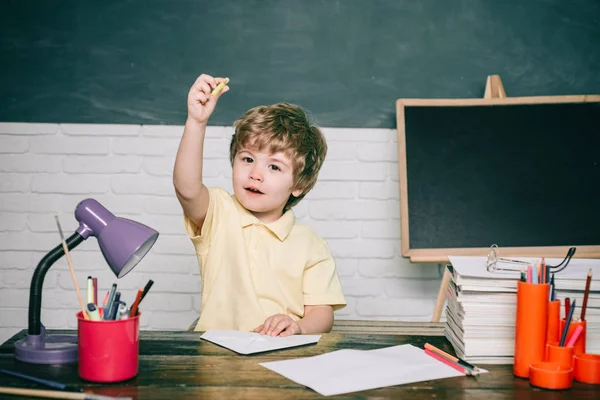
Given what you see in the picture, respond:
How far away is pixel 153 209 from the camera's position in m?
2.74

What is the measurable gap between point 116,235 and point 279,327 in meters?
0.46

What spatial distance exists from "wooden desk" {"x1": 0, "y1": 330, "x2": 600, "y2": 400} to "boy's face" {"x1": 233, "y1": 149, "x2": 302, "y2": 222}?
57 centimetres

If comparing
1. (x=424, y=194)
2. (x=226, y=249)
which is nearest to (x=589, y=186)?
(x=424, y=194)

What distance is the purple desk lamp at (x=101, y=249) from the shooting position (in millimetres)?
1142

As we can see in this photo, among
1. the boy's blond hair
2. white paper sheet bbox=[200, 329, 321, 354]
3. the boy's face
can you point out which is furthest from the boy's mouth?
white paper sheet bbox=[200, 329, 321, 354]

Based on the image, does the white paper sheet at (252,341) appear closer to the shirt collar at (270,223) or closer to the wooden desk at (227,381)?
the wooden desk at (227,381)

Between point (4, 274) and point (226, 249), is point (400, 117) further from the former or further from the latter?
point (4, 274)

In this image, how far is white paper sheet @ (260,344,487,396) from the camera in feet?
3.55

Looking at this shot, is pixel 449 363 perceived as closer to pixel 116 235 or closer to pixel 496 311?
pixel 496 311

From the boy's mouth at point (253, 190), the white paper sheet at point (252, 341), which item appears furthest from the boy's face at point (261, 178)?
the white paper sheet at point (252, 341)

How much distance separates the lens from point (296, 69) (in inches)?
107

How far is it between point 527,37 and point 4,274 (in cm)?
237

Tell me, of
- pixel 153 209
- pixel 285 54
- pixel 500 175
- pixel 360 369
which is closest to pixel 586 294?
pixel 360 369

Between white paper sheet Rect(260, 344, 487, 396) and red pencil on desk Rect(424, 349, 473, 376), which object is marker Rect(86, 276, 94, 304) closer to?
white paper sheet Rect(260, 344, 487, 396)
